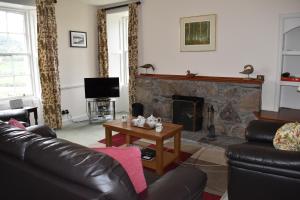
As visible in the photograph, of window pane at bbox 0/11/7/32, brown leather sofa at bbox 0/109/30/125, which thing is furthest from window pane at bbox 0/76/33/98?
brown leather sofa at bbox 0/109/30/125

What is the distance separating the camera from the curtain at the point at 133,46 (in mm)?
5238

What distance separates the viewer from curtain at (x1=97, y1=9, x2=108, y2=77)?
5754mm

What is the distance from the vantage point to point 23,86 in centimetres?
483

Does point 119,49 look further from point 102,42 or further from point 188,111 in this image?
point 188,111

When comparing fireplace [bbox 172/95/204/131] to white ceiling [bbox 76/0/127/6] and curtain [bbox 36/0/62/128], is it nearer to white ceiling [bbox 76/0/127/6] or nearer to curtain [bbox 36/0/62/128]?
curtain [bbox 36/0/62/128]

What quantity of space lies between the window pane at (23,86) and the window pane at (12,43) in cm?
51

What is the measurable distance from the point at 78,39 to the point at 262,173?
4.61 metres

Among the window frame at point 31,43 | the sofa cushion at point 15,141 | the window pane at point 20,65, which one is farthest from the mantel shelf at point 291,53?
the window pane at point 20,65

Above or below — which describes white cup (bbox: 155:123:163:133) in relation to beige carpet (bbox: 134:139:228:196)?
above

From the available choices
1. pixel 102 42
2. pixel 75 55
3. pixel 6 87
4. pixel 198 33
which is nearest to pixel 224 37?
pixel 198 33

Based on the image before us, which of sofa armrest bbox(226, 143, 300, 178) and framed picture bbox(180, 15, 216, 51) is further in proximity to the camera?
framed picture bbox(180, 15, 216, 51)

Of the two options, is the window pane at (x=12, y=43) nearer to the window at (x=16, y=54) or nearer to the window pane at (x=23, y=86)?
the window at (x=16, y=54)

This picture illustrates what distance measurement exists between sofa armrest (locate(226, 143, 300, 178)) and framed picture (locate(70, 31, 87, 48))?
427 centimetres

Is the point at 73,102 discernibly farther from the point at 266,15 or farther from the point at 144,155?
the point at 266,15
